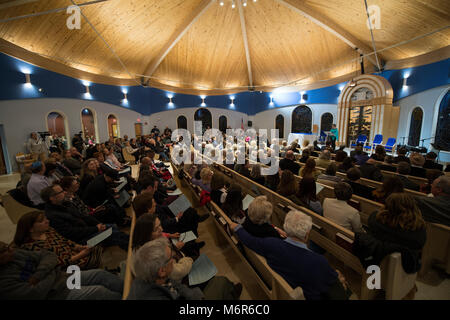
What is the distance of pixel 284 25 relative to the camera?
9367mm

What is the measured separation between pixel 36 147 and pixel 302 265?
373 inches

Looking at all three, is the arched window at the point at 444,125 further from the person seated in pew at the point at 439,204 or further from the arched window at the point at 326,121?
the person seated in pew at the point at 439,204

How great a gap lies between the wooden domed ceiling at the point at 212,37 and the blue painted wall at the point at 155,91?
47 cm

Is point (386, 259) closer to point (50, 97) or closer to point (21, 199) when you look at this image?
point (21, 199)

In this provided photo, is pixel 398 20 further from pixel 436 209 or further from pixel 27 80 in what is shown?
pixel 27 80

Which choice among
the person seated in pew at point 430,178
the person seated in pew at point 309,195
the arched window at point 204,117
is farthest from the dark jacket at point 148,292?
the arched window at point 204,117

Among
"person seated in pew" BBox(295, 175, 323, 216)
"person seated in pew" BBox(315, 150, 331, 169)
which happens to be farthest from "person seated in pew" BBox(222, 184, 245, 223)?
"person seated in pew" BBox(315, 150, 331, 169)

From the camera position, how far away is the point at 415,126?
8344 millimetres

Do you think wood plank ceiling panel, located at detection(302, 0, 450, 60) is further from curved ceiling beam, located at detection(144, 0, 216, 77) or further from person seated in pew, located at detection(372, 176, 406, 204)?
Answer: person seated in pew, located at detection(372, 176, 406, 204)

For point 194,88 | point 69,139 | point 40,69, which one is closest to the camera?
point 40,69

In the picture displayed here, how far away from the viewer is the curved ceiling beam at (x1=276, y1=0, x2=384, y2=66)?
7.90 meters
